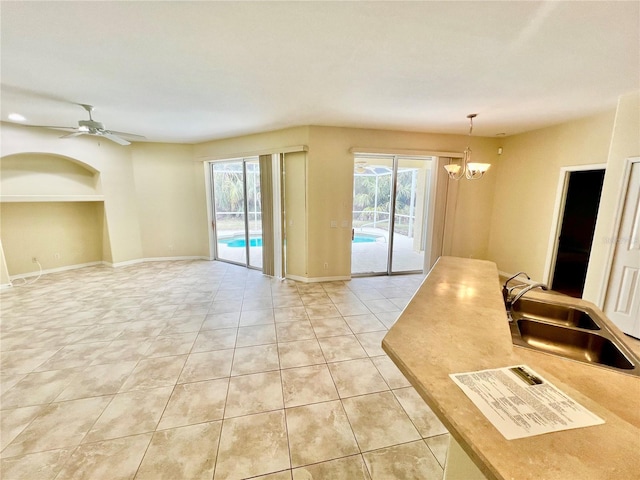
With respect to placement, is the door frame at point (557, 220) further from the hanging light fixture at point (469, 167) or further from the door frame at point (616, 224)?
the hanging light fixture at point (469, 167)

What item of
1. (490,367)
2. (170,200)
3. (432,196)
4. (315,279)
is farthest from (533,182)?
(170,200)

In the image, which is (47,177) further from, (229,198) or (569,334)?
(569,334)

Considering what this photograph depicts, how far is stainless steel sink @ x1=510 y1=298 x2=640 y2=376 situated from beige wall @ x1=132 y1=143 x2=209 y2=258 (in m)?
5.88

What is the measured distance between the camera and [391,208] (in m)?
4.81

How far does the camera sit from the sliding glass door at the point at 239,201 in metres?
5.34

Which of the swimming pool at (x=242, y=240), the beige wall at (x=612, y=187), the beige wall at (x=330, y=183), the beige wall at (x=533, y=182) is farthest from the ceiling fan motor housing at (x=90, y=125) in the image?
the beige wall at (x=533, y=182)

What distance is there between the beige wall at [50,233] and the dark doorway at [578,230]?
8861 mm

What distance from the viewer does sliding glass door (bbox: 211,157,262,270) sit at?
5340 millimetres

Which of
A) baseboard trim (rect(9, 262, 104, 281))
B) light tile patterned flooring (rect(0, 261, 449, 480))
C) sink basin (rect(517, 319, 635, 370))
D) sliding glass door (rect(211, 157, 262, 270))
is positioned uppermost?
sliding glass door (rect(211, 157, 262, 270))

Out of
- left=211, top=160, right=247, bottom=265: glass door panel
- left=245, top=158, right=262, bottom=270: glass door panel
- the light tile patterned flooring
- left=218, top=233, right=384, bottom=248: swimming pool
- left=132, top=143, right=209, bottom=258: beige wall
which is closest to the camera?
the light tile patterned flooring

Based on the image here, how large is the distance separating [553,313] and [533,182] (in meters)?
3.56

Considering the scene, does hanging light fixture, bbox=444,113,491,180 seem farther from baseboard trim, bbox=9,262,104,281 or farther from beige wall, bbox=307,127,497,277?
baseboard trim, bbox=9,262,104,281

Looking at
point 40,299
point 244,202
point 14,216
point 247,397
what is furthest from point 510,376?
point 14,216

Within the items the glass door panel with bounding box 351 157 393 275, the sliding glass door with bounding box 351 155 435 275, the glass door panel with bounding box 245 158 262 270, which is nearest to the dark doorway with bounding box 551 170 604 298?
the sliding glass door with bounding box 351 155 435 275
